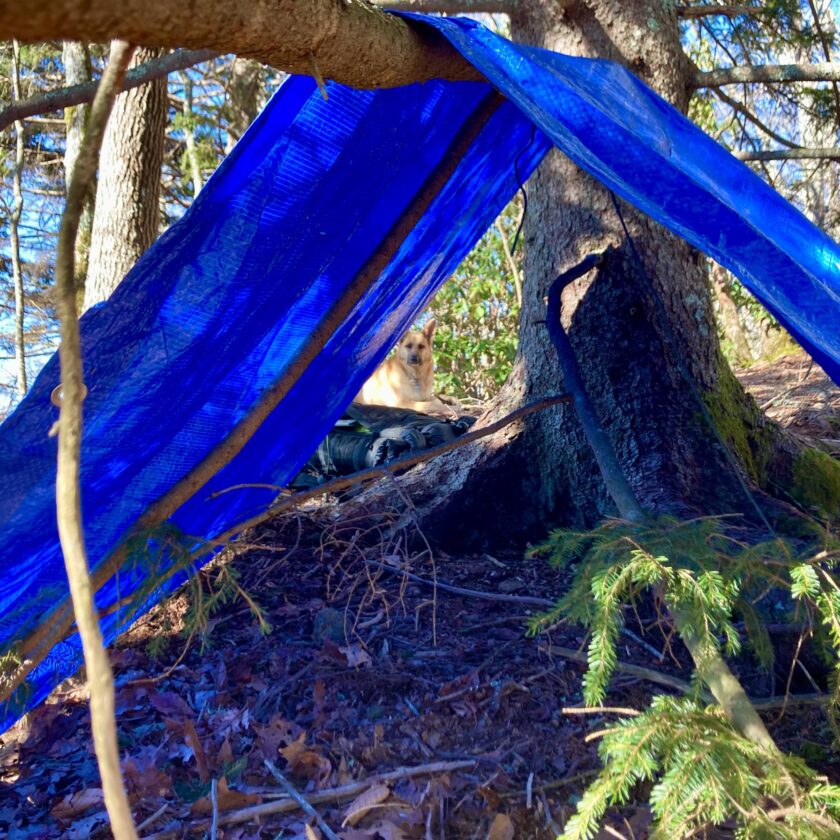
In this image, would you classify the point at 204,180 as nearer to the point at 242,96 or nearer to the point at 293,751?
the point at 242,96

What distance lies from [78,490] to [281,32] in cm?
115

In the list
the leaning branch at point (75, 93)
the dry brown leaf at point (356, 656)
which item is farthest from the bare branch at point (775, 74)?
the dry brown leaf at point (356, 656)

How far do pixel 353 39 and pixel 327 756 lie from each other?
2073 mm

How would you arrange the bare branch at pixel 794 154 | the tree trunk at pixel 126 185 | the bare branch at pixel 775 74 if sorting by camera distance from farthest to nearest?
the tree trunk at pixel 126 185 → the bare branch at pixel 794 154 → the bare branch at pixel 775 74

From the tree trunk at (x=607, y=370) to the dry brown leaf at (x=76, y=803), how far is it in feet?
5.95

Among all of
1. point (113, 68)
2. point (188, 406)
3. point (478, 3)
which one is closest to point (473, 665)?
point (188, 406)

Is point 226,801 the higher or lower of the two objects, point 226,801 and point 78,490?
the lower

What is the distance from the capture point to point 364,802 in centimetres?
224

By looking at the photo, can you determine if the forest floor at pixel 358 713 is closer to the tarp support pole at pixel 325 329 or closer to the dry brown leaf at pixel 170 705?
the dry brown leaf at pixel 170 705

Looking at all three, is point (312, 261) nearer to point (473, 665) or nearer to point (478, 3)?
point (473, 665)

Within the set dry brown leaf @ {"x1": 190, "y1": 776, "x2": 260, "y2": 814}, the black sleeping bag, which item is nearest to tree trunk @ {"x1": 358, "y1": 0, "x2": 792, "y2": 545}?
the black sleeping bag

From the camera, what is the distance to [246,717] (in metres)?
2.80

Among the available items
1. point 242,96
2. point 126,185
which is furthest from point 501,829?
point 242,96

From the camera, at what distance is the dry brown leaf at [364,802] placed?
7.25 ft
